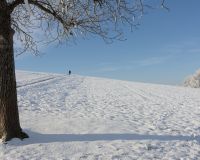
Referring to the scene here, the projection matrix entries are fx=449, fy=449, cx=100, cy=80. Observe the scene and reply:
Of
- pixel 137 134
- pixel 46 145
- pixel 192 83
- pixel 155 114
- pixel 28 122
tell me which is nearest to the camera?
pixel 46 145

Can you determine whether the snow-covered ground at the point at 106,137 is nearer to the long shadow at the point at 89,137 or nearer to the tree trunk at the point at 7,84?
the long shadow at the point at 89,137

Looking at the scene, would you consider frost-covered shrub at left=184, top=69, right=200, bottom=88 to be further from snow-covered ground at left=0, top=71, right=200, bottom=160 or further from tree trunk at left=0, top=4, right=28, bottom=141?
tree trunk at left=0, top=4, right=28, bottom=141

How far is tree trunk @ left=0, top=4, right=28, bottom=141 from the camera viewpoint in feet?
36.7

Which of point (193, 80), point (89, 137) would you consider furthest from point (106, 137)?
point (193, 80)

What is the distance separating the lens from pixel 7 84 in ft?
36.9

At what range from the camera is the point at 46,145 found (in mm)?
10906

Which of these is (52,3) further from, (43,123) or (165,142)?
(165,142)

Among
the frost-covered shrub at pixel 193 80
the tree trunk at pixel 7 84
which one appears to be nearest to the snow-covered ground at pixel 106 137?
the tree trunk at pixel 7 84

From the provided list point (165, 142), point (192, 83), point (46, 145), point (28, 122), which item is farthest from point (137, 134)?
point (192, 83)

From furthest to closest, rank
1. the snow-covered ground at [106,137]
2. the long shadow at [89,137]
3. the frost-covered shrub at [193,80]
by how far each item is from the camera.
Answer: the frost-covered shrub at [193,80] → the long shadow at [89,137] → the snow-covered ground at [106,137]

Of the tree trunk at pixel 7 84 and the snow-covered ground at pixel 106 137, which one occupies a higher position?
the tree trunk at pixel 7 84

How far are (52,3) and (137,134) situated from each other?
457 centimetres

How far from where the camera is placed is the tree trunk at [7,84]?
11.2m

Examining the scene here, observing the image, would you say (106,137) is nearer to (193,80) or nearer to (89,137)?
(89,137)
